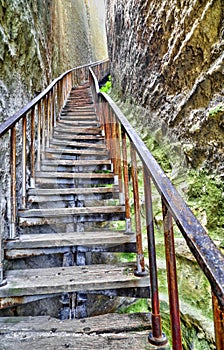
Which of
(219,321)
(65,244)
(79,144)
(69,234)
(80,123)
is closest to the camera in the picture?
(219,321)

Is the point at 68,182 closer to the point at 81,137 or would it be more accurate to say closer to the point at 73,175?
the point at 73,175

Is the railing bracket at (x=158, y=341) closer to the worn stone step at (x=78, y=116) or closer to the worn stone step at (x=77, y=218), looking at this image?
the worn stone step at (x=77, y=218)

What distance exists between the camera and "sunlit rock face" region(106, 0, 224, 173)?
1441mm

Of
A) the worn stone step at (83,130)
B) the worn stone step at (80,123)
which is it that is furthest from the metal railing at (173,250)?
the worn stone step at (80,123)

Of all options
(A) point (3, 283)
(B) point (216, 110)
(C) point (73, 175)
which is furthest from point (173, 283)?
(C) point (73, 175)

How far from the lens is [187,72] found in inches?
67.4

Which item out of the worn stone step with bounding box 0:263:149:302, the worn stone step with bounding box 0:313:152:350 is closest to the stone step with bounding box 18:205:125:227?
the worn stone step with bounding box 0:263:149:302

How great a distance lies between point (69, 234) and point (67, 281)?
43cm

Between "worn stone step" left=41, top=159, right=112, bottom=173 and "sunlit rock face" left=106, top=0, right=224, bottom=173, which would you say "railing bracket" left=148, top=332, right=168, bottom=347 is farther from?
"worn stone step" left=41, top=159, right=112, bottom=173

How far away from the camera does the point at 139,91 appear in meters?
2.73

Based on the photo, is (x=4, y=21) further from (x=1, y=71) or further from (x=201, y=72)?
(x=201, y=72)

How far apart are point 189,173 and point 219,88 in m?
0.54

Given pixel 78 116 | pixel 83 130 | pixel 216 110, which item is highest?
pixel 78 116

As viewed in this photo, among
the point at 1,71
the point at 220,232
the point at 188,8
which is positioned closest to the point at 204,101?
the point at 188,8
